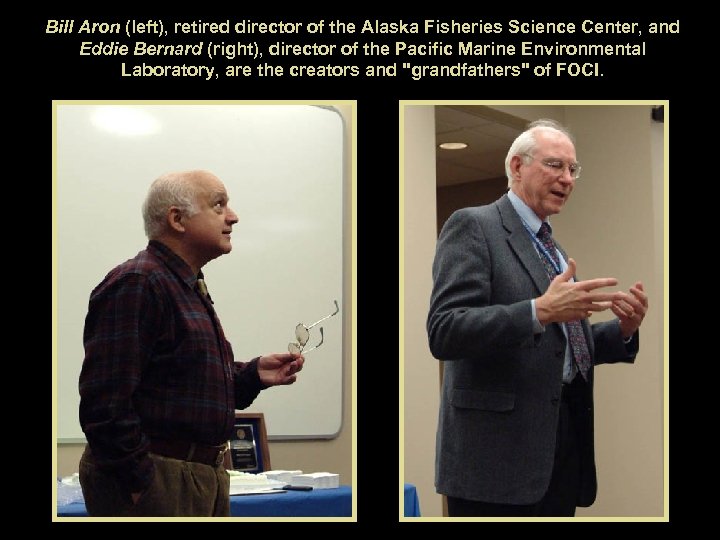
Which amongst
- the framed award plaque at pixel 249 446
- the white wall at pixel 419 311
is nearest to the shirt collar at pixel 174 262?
the framed award plaque at pixel 249 446

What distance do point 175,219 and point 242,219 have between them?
5.82 feet

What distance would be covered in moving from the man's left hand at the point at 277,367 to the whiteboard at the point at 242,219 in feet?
4.43

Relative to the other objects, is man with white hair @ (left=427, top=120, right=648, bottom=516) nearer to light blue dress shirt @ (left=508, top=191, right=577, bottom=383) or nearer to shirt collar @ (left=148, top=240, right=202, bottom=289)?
light blue dress shirt @ (left=508, top=191, right=577, bottom=383)

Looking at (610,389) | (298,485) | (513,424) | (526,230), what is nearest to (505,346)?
(513,424)

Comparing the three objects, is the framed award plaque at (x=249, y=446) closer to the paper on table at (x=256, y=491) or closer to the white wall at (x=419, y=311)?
the paper on table at (x=256, y=491)

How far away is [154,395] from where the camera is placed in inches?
79.7

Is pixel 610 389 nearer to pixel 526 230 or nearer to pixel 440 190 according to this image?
pixel 440 190

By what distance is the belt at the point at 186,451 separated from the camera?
6.67 feet

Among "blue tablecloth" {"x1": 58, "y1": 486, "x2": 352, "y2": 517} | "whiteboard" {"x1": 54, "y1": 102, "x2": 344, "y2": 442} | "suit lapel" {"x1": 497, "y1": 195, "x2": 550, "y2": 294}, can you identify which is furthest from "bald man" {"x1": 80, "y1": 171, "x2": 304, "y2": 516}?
"whiteboard" {"x1": 54, "y1": 102, "x2": 344, "y2": 442}

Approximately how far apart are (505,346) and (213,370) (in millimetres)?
633

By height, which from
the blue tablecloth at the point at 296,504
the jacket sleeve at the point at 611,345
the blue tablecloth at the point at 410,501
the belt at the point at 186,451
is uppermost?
the jacket sleeve at the point at 611,345

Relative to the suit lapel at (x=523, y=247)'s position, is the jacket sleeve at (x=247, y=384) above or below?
below

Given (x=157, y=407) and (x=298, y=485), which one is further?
(x=298, y=485)

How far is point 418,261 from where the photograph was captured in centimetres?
413
